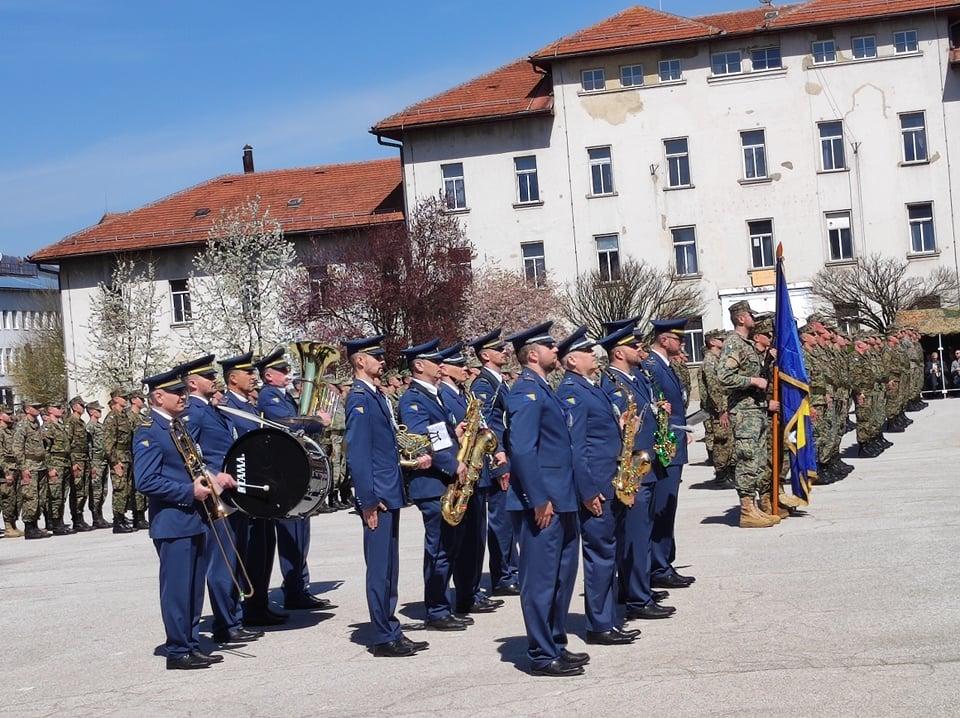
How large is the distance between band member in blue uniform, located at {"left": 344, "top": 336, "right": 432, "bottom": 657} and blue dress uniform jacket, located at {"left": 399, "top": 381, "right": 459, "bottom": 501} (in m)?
0.63

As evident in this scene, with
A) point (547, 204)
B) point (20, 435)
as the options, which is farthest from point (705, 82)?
point (20, 435)

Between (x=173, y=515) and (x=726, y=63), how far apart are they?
135 feet

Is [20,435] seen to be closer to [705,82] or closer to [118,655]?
[118,655]

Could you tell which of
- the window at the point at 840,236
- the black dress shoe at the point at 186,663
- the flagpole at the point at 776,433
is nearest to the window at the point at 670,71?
the window at the point at 840,236

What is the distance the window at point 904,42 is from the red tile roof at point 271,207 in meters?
18.6

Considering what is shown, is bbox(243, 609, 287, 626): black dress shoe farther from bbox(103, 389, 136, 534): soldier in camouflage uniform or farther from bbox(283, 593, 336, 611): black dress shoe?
bbox(103, 389, 136, 534): soldier in camouflage uniform

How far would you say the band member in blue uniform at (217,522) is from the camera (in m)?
10.4

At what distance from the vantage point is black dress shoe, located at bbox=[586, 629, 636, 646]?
9141 millimetres

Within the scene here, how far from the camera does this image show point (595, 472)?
917 cm

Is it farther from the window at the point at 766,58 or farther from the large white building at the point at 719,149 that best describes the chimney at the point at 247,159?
the window at the point at 766,58

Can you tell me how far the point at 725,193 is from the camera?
158 feet

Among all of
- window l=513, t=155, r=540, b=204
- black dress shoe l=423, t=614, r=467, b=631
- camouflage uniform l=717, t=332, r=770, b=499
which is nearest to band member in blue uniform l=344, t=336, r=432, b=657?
black dress shoe l=423, t=614, r=467, b=631

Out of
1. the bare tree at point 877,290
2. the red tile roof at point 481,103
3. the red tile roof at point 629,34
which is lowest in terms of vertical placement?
the bare tree at point 877,290

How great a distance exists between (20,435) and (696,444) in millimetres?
13537
